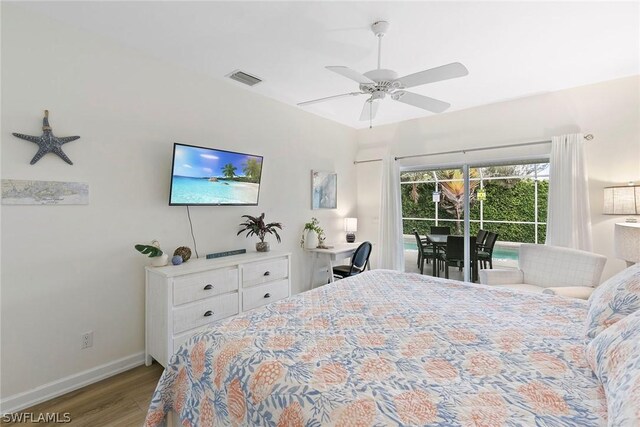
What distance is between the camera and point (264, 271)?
9.86 feet

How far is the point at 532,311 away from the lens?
1.70 meters

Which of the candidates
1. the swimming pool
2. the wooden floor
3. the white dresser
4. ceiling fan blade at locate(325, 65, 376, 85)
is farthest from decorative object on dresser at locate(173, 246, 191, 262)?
the swimming pool

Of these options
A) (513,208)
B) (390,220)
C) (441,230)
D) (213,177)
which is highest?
(213,177)

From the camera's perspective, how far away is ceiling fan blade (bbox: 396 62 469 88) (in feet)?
6.25

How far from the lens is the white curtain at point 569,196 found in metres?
3.21

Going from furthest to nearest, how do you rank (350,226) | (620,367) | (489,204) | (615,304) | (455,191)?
(350,226), (455,191), (489,204), (615,304), (620,367)

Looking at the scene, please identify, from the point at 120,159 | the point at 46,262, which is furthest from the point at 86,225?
the point at 120,159

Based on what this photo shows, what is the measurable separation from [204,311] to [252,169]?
154 centimetres

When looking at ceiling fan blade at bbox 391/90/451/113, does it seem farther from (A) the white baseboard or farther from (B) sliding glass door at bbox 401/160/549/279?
(A) the white baseboard

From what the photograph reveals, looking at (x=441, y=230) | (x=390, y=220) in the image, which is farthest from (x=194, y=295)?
(x=441, y=230)

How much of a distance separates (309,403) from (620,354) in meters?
1.00

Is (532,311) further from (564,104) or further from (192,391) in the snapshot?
(564,104)

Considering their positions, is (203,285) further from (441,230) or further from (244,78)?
(441,230)

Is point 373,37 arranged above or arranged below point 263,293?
above
